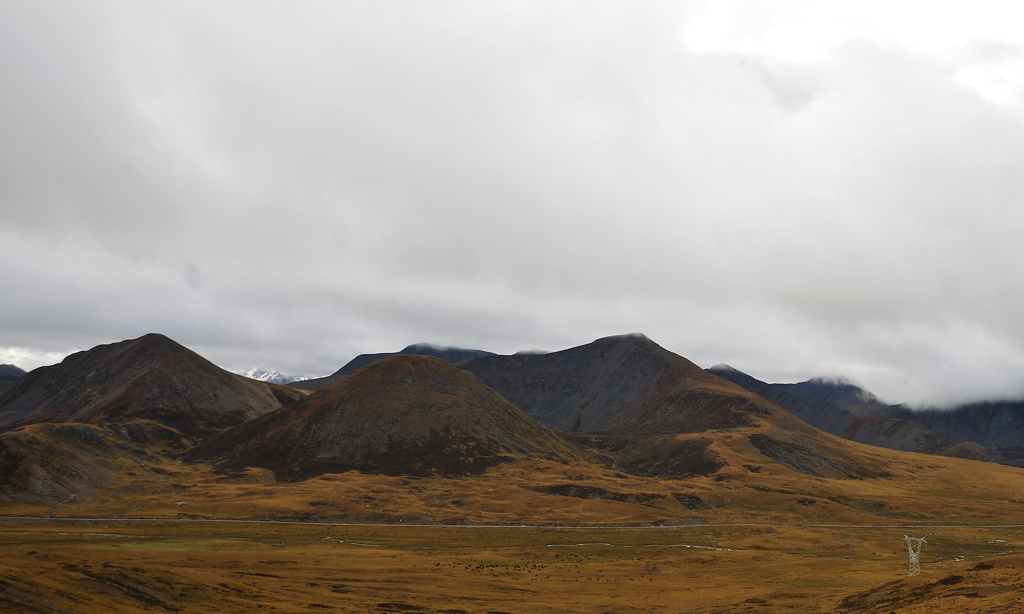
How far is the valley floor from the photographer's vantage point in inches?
1737

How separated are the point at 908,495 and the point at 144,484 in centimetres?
22518

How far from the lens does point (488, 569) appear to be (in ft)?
243

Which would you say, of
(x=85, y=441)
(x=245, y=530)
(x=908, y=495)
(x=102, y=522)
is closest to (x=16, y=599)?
(x=245, y=530)

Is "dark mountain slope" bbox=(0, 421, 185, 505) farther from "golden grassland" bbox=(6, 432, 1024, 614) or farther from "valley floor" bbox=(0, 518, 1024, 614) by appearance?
"valley floor" bbox=(0, 518, 1024, 614)

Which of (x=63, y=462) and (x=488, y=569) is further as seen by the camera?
(x=63, y=462)

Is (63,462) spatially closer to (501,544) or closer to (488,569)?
(501,544)

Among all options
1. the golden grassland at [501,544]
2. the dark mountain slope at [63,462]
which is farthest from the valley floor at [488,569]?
the dark mountain slope at [63,462]

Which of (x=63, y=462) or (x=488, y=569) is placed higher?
(x=63, y=462)

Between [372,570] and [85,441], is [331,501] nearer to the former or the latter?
[372,570]

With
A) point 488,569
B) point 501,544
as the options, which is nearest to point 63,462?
point 501,544

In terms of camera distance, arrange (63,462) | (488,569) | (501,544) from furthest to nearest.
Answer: (63,462) < (501,544) < (488,569)

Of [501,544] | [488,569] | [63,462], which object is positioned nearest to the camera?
[488,569]

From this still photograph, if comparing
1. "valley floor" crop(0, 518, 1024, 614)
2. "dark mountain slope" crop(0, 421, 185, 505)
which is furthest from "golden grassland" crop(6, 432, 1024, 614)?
"dark mountain slope" crop(0, 421, 185, 505)

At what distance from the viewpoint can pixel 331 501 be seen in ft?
466
